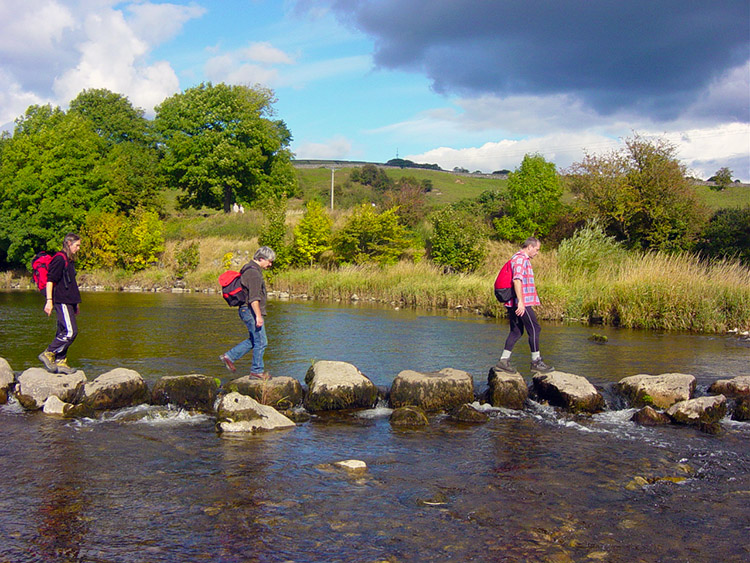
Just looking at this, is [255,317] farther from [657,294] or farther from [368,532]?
[657,294]

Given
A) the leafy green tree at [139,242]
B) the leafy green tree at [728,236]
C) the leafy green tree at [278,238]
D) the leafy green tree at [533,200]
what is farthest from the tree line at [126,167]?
the leafy green tree at [728,236]

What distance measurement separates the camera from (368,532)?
5988 millimetres

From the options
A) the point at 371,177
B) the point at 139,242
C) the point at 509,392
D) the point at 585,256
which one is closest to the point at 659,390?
the point at 509,392

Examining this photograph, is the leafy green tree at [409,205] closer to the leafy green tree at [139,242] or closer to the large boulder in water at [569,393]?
the leafy green tree at [139,242]

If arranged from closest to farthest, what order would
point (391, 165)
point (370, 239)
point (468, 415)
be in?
point (468, 415) < point (370, 239) < point (391, 165)

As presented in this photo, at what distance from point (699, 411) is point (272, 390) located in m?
6.75

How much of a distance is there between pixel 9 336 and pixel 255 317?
1070 centimetres

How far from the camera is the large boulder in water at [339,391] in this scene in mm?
10617

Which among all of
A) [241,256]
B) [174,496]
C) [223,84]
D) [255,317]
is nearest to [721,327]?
[255,317]

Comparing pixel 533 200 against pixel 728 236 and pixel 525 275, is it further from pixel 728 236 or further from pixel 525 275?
pixel 525 275

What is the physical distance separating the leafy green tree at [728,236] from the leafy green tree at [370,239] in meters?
16.5

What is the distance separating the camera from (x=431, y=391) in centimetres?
1081

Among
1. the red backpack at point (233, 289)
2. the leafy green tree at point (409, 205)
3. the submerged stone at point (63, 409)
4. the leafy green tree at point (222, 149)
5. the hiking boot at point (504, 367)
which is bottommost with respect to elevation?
the submerged stone at point (63, 409)

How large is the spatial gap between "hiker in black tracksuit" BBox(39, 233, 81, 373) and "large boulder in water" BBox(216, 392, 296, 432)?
3.31m
